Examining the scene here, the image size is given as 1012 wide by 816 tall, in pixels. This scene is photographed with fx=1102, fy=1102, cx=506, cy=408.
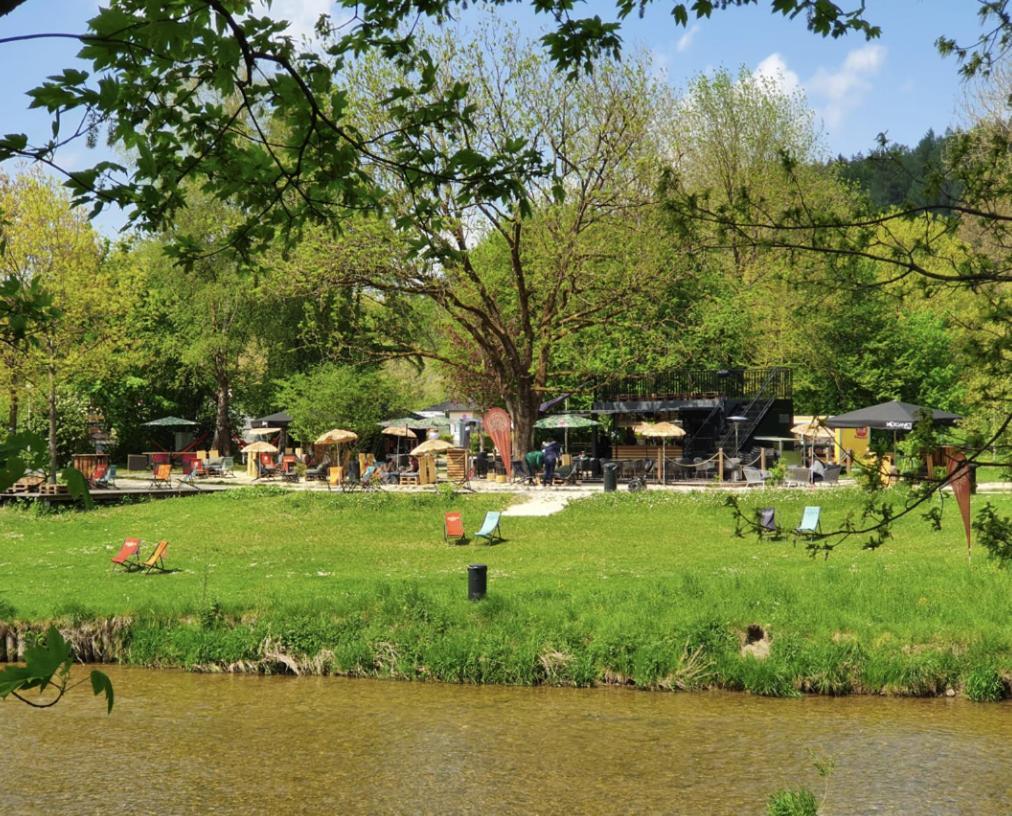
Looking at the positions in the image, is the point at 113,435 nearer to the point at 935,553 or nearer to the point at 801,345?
the point at 801,345

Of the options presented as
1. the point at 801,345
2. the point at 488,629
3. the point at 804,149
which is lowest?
the point at 488,629

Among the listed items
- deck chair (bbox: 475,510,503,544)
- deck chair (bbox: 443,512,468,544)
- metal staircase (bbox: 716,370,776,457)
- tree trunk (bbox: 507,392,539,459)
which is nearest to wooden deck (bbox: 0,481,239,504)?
tree trunk (bbox: 507,392,539,459)

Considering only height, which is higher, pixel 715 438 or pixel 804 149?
pixel 804 149

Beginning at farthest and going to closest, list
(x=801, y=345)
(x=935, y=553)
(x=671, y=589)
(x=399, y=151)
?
(x=801, y=345), (x=935, y=553), (x=671, y=589), (x=399, y=151)

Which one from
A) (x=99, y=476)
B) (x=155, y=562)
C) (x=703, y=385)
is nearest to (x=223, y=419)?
(x=99, y=476)

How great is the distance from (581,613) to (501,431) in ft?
56.7

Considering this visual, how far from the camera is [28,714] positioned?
46.6ft

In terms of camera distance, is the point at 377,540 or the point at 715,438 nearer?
the point at 377,540

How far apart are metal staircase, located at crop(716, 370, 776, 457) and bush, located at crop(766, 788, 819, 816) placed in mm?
24994

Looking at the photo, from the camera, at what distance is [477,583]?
16312 mm

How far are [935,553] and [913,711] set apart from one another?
6869mm

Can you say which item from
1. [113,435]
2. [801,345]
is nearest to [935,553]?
[801,345]

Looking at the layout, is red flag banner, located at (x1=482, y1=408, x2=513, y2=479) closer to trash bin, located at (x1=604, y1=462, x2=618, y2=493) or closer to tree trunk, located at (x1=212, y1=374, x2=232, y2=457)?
trash bin, located at (x1=604, y1=462, x2=618, y2=493)

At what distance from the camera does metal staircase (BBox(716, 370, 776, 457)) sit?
118ft
